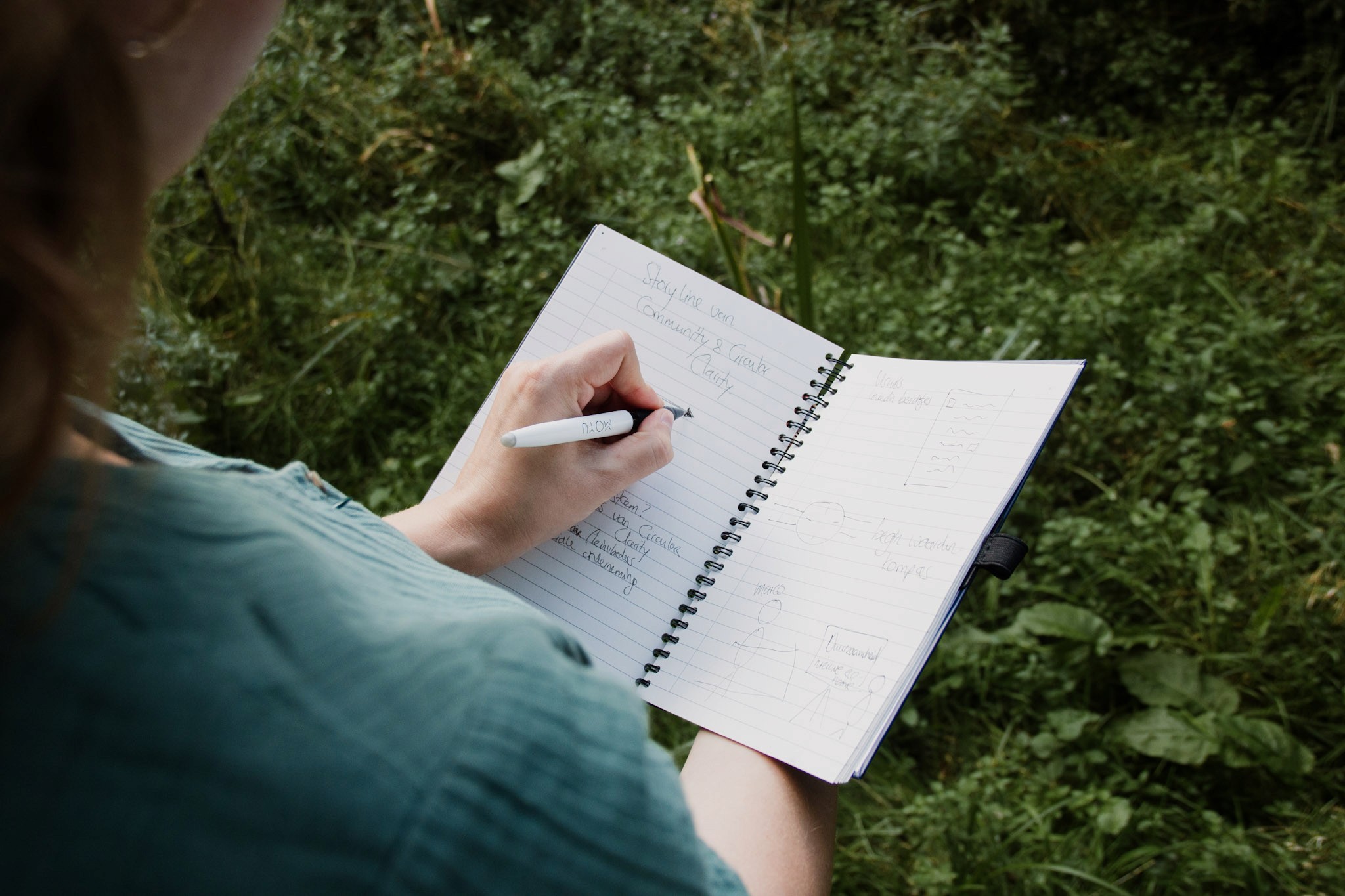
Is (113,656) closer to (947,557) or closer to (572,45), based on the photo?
(947,557)

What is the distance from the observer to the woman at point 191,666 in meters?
0.42

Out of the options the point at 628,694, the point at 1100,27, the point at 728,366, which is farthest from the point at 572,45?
the point at 628,694

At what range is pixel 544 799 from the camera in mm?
502

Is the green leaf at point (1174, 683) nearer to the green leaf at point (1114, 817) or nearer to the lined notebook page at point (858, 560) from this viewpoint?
the green leaf at point (1114, 817)

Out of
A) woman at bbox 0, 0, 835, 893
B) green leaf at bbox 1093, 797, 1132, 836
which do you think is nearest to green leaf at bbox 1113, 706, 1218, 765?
green leaf at bbox 1093, 797, 1132, 836

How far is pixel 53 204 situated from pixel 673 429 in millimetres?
858

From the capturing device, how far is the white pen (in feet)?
3.32

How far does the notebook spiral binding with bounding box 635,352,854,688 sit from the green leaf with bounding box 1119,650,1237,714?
0.96 metres

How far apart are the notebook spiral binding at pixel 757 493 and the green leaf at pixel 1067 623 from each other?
0.80 meters

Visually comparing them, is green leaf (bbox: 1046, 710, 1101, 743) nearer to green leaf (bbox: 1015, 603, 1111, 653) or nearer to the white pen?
green leaf (bbox: 1015, 603, 1111, 653)

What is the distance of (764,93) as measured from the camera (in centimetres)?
256

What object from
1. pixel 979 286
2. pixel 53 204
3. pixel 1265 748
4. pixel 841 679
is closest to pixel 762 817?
pixel 841 679

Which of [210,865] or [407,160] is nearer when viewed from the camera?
[210,865]

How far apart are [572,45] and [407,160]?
680 mm
